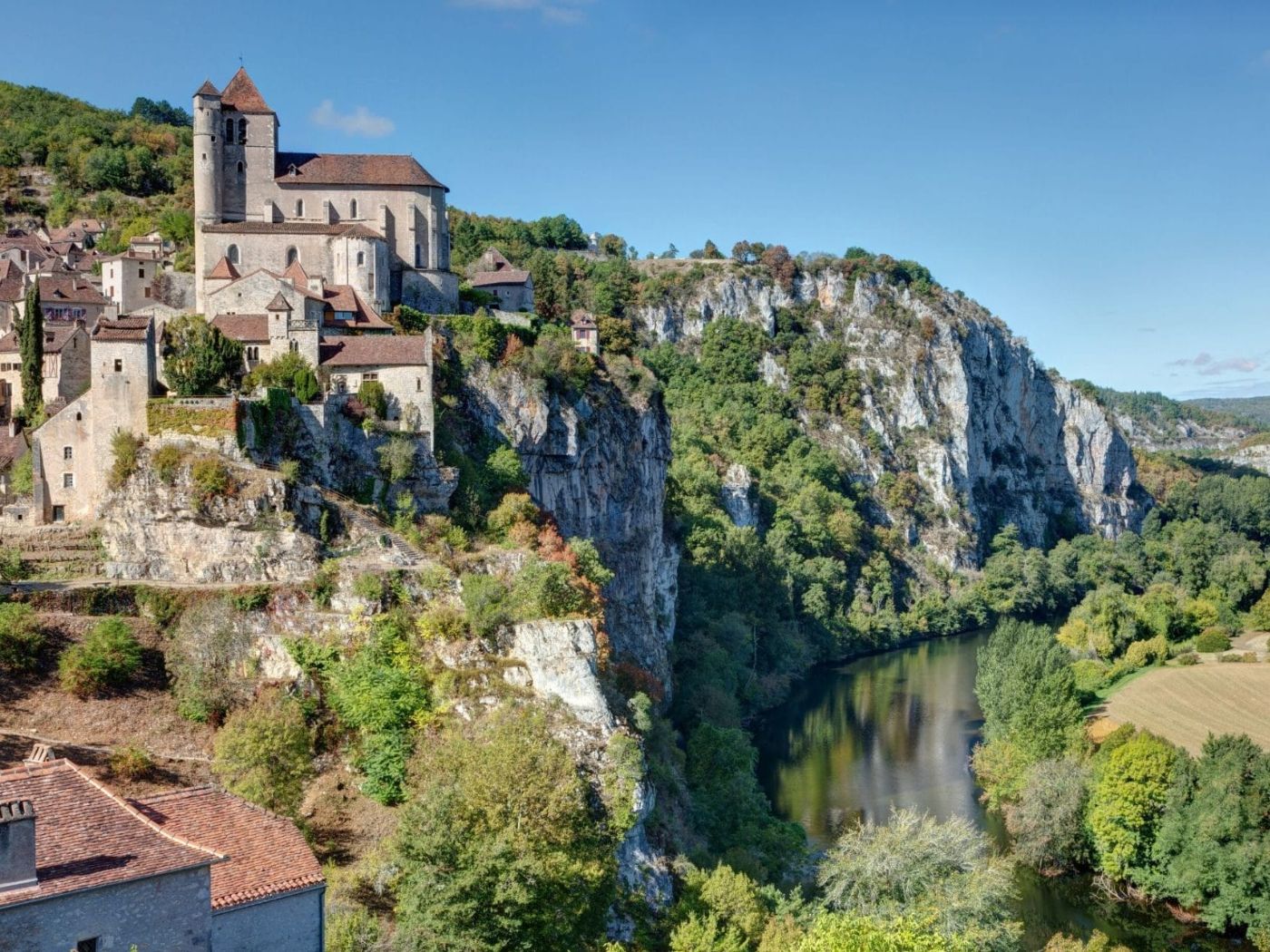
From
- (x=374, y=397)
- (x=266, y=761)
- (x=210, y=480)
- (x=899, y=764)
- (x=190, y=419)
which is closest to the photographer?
(x=266, y=761)

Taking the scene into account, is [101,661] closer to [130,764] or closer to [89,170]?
[130,764]

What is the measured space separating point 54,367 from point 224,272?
8082 mm

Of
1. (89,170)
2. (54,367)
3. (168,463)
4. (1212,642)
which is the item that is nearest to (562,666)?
(168,463)

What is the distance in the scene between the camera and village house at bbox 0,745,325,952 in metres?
17.0

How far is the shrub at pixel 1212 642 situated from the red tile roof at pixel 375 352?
180 feet

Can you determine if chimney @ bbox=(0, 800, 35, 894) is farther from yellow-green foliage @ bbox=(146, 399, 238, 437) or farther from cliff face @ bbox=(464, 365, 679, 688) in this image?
cliff face @ bbox=(464, 365, 679, 688)

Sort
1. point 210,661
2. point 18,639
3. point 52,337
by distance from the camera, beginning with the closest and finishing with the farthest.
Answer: point 18,639 < point 210,661 < point 52,337

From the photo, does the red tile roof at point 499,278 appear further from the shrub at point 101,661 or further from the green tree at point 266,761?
the green tree at point 266,761

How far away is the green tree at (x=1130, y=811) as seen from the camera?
145 ft

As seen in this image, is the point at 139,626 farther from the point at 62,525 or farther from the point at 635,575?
the point at 635,575

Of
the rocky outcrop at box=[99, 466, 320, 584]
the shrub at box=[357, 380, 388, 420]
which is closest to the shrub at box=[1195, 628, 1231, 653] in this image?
the shrub at box=[357, 380, 388, 420]

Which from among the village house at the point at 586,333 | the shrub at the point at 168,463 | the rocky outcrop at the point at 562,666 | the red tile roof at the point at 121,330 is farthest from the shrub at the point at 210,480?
the village house at the point at 586,333

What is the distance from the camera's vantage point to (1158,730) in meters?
56.8

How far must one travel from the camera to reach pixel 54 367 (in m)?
44.0
